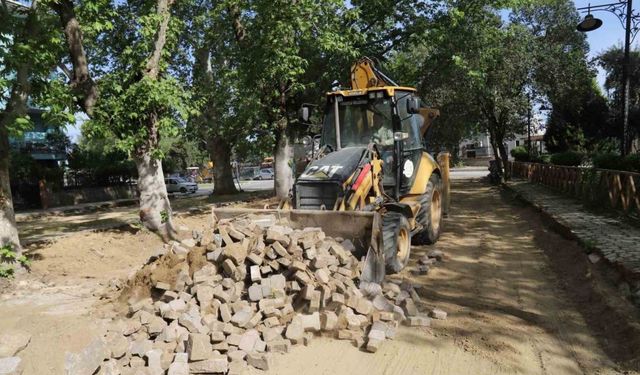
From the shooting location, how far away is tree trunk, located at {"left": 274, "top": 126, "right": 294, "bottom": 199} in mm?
16406

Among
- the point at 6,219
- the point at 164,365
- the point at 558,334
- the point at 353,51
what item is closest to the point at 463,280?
the point at 558,334

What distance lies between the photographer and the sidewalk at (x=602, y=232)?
661cm

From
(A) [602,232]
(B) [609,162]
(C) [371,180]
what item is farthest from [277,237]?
(B) [609,162]

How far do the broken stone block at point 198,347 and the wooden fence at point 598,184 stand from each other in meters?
8.87

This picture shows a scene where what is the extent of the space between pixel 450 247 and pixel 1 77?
7733mm

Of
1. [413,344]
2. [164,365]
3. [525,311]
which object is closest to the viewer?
[164,365]

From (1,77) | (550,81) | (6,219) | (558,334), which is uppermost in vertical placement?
(550,81)

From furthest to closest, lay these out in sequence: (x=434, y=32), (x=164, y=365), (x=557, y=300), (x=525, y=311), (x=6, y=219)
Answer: (x=434, y=32) → (x=6, y=219) → (x=557, y=300) → (x=525, y=311) → (x=164, y=365)

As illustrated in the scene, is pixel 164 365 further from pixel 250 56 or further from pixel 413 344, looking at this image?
pixel 250 56

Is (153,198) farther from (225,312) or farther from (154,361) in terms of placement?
(154,361)

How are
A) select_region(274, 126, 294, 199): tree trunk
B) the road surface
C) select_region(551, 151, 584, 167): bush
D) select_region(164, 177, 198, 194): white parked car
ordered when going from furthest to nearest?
select_region(164, 177, 198, 194): white parked car
the road surface
select_region(551, 151, 584, 167): bush
select_region(274, 126, 294, 199): tree trunk

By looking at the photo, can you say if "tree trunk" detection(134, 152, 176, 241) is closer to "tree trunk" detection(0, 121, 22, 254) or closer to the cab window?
"tree trunk" detection(0, 121, 22, 254)

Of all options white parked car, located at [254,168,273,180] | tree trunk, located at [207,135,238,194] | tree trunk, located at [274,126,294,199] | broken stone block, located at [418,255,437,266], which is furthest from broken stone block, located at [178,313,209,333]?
white parked car, located at [254,168,273,180]

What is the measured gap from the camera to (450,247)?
9.12 m
